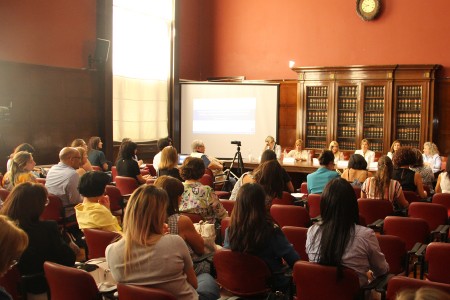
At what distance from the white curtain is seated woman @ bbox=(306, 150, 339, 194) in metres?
5.72

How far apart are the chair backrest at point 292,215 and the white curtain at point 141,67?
22.1ft

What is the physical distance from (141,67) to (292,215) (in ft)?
25.1

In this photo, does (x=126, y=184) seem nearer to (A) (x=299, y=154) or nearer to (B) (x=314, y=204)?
(B) (x=314, y=204)

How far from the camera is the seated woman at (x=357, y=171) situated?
6.40 metres

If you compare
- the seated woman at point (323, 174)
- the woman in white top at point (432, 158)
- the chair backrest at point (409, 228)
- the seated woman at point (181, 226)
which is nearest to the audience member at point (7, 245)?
the seated woman at point (181, 226)

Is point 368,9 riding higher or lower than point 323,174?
higher

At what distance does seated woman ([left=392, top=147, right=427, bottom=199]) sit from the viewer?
6.02 meters

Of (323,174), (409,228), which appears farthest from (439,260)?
(323,174)

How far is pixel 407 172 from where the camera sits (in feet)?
20.2

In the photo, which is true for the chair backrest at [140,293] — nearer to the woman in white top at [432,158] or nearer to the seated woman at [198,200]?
the seated woman at [198,200]

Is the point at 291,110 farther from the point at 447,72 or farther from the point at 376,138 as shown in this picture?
the point at 447,72

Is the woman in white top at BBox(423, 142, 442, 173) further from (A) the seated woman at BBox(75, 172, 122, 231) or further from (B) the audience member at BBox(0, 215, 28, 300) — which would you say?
(B) the audience member at BBox(0, 215, 28, 300)

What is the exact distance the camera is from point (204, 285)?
338 centimetres

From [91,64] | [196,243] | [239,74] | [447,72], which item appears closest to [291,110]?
[239,74]
